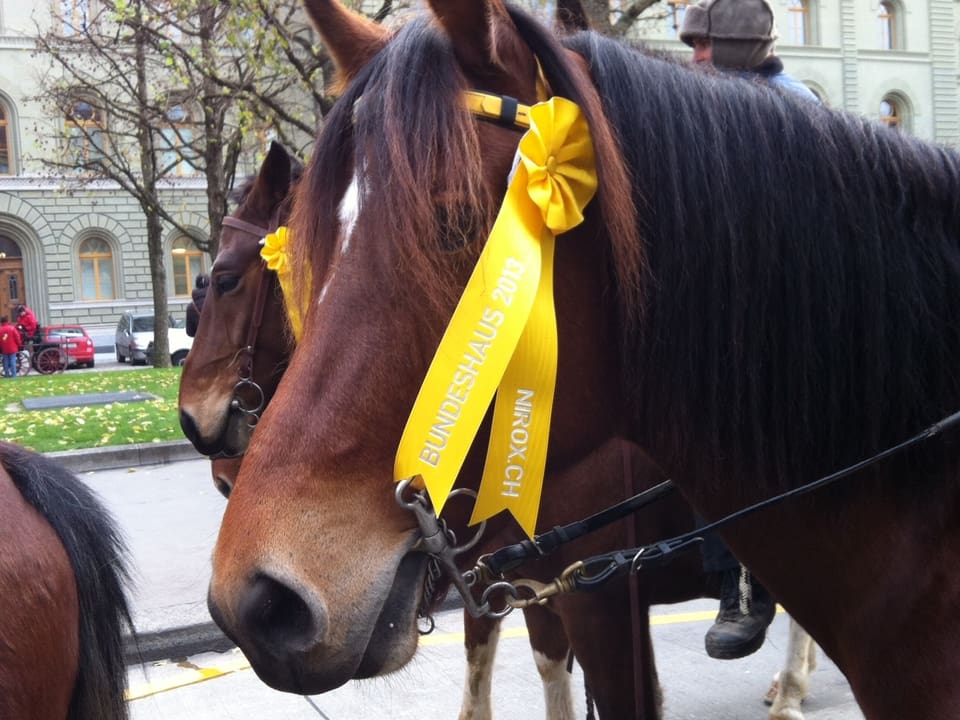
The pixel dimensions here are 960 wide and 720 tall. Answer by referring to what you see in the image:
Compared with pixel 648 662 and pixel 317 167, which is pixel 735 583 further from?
pixel 317 167

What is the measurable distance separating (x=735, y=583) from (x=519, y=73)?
2.13 metres

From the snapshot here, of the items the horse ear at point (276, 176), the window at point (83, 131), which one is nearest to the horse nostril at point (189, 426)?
the horse ear at point (276, 176)

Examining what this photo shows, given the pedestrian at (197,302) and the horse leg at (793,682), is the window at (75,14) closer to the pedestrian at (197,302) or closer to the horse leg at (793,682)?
the pedestrian at (197,302)

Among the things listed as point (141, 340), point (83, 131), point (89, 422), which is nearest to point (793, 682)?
point (89, 422)

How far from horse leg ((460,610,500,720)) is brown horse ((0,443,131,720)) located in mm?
1487

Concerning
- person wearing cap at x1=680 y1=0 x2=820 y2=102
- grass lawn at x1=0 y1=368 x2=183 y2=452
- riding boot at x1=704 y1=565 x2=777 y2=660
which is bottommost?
grass lawn at x1=0 y1=368 x2=183 y2=452

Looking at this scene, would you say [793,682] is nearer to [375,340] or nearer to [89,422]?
[375,340]

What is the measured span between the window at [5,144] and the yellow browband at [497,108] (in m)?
34.6

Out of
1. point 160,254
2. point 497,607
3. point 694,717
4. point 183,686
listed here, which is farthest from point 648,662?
point 160,254

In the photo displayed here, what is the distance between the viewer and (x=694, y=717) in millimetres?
4090

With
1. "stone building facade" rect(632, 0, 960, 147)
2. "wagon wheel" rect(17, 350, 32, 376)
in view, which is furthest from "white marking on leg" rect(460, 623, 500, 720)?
"stone building facade" rect(632, 0, 960, 147)

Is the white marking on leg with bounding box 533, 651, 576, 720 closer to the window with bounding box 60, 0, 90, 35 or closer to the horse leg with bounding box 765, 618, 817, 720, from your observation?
the horse leg with bounding box 765, 618, 817, 720

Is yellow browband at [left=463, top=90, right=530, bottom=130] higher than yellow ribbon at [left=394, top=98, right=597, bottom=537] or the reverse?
higher

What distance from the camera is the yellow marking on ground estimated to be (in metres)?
4.66
